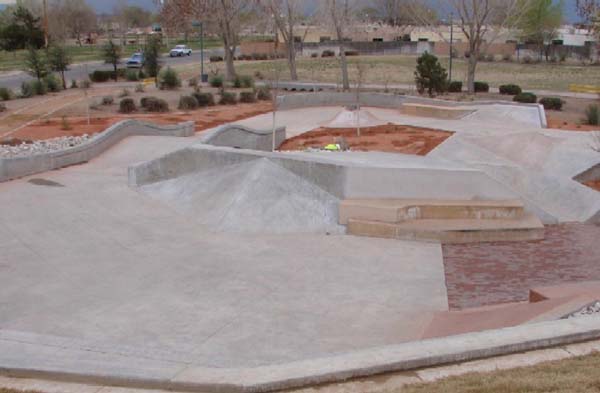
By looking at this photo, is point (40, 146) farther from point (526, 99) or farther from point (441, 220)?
point (526, 99)

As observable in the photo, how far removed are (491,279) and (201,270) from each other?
4.47 metres

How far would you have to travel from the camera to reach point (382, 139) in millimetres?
23266

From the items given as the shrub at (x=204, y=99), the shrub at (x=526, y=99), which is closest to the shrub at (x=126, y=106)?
the shrub at (x=204, y=99)

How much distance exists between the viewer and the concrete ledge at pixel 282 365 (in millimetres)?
5566

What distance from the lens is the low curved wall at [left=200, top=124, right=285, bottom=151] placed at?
20.6m

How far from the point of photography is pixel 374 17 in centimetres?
14362

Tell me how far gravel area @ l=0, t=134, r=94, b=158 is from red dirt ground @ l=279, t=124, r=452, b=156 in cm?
668

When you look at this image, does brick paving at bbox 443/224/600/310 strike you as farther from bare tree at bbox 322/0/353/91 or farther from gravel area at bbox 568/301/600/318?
bare tree at bbox 322/0/353/91

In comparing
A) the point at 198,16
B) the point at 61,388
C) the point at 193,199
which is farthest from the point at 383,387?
the point at 198,16

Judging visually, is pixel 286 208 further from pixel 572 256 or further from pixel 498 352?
pixel 498 352

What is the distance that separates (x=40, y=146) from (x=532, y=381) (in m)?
16.7

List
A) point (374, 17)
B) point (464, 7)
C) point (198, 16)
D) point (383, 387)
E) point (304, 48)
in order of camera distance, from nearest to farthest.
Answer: point (383, 387), point (464, 7), point (198, 16), point (304, 48), point (374, 17)

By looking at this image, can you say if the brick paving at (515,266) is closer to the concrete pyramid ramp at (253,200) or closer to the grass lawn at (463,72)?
the concrete pyramid ramp at (253,200)

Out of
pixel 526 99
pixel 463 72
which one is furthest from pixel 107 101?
pixel 463 72
